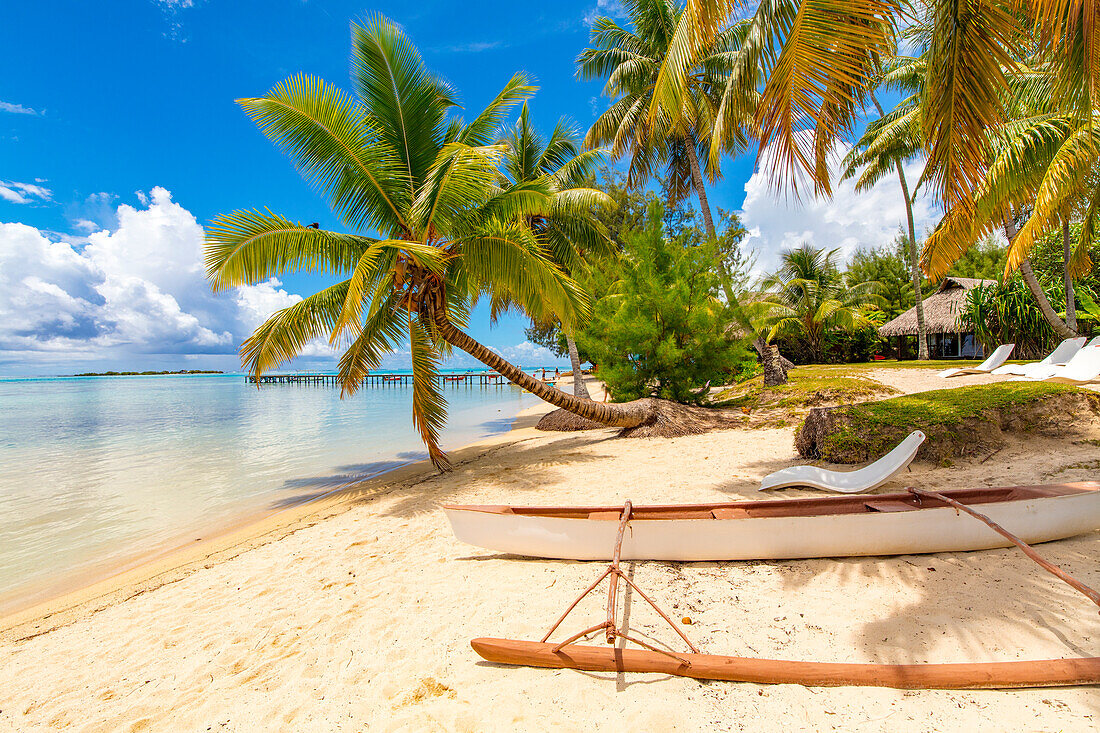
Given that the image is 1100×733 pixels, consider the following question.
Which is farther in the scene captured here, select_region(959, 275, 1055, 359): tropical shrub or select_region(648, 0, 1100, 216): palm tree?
select_region(959, 275, 1055, 359): tropical shrub

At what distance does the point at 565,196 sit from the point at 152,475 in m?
12.2

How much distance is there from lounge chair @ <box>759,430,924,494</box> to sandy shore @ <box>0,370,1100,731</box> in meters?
0.95

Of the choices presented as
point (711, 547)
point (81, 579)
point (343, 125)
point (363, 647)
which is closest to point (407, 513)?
point (363, 647)

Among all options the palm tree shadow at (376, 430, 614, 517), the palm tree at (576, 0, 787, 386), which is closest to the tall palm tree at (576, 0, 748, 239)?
the palm tree at (576, 0, 787, 386)

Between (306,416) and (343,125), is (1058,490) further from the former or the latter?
(306,416)

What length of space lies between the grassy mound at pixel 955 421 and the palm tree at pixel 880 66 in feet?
8.85

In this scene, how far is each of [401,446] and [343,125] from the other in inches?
344

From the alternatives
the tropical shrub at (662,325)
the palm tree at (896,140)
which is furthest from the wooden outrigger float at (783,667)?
the palm tree at (896,140)

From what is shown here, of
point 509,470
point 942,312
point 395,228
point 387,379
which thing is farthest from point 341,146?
point 387,379

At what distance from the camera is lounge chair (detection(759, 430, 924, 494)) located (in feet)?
13.6

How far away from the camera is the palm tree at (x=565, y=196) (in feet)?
43.1

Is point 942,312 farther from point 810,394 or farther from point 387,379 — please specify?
point 387,379

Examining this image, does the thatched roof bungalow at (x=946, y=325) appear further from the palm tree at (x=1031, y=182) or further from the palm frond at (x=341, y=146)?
the palm frond at (x=341, y=146)

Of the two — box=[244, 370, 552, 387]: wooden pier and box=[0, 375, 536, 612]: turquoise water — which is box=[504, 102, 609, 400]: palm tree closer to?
box=[0, 375, 536, 612]: turquoise water
